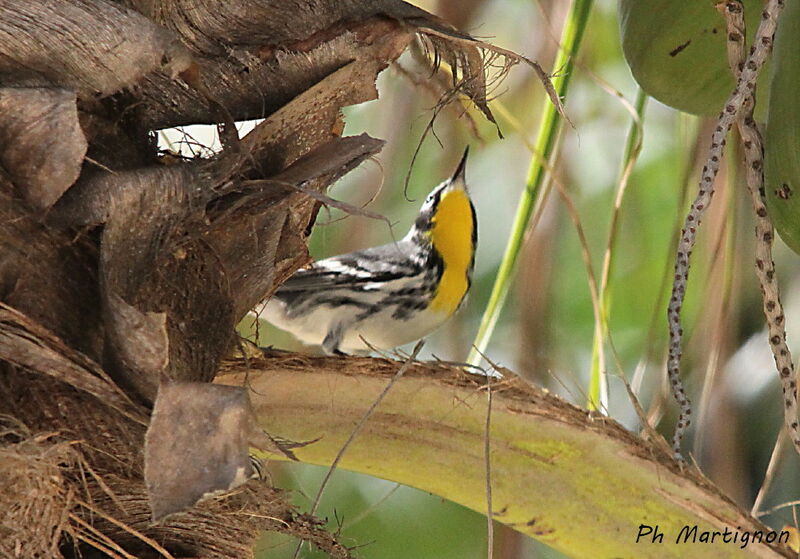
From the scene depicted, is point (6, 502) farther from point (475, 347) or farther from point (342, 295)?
point (342, 295)

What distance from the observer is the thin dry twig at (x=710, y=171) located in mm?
722

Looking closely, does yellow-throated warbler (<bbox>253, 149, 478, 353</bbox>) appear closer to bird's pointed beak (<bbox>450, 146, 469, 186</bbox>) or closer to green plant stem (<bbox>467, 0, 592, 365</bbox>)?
bird's pointed beak (<bbox>450, 146, 469, 186</bbox>)

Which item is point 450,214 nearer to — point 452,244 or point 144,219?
point 452,244

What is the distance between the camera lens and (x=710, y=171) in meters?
0.73

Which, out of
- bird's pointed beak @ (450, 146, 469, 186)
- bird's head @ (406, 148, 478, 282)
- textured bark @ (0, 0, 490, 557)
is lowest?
textured bark @ (0, 0, 490, 557)

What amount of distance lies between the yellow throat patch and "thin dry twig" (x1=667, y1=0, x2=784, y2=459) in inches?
38.3

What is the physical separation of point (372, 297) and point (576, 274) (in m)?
0.61

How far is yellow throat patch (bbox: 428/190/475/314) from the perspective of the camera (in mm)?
1725

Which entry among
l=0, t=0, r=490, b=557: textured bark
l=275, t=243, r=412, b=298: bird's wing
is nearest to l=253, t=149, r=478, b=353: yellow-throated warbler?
l=275, t=243, r=412, b=298: bird's wing

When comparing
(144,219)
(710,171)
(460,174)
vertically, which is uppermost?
(460,174)

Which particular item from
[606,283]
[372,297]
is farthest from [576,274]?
[606,283]

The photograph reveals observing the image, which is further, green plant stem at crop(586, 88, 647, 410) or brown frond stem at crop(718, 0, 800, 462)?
green plant stem at crop(586, 88, 647, 410)

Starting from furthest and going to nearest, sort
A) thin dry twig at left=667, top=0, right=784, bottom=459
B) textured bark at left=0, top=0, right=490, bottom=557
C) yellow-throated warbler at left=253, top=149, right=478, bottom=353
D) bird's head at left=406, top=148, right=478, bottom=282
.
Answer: bird's head at left=406, top=148, right=478, bottom=282 → yellow-throated warbler at left=253, top=149, right=478, bottom=353 → thin dry twig at left=667, top=0, right=784, bottom=459 → textured bark at left=0, top=0, right=490, bottom=557

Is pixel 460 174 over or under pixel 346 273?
over
